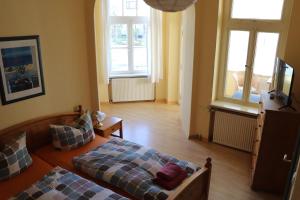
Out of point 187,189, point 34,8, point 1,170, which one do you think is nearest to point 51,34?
point 34,8

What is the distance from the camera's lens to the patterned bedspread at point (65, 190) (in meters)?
2.44

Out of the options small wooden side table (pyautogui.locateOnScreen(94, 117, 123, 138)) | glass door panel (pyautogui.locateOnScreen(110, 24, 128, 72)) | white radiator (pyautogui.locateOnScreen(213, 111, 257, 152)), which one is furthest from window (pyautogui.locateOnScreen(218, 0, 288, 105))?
glass door panel (pyautogui.locateOnScreen(110, 24, 128, 72))

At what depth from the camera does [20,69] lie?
3164mm

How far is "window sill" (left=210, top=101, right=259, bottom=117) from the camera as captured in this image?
420 centimetres

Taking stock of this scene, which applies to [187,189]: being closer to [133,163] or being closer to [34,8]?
[133,163]

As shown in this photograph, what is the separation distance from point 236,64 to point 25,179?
347cm

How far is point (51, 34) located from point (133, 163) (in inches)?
77.0

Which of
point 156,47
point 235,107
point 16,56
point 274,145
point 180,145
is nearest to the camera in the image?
point 16,56

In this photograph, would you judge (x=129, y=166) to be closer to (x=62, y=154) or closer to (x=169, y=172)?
(x=169, y=172)

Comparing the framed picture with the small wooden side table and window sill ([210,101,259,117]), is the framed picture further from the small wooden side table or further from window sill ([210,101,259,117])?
window sill ([210,101,259,117])

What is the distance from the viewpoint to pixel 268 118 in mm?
3197

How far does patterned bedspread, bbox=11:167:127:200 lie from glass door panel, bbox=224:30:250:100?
2.93 m

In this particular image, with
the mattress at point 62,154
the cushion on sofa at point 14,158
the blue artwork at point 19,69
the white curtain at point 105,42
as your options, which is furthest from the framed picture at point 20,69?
the white curtain at point 105,42

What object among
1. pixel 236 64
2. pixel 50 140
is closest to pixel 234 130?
pixel 236 64
